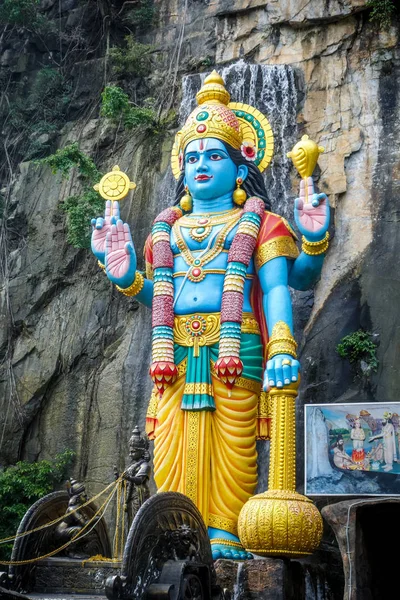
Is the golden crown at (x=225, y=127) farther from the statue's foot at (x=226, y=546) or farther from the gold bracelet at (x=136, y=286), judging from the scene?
the statue's foot at (x=226, y=546)

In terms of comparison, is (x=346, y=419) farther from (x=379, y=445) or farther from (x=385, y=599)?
(x=385, y=599)

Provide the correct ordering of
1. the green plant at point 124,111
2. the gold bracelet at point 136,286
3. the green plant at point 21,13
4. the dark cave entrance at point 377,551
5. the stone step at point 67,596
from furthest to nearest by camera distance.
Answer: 1. the green plant at point 21,13
2. the green plant at point 124,111
3. the gold bracelet at point 136,286
4. the stone step at point 67,596
5. the dark cave entrance at point 377,551

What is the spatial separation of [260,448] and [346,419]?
241 centimetres

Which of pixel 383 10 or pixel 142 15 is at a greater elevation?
pixel 142 15

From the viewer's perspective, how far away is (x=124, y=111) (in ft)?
39.1

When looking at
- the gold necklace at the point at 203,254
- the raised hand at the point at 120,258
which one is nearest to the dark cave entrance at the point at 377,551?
the gold necklace at the point at 203,254

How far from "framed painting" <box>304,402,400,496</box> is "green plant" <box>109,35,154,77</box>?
7.28 metres

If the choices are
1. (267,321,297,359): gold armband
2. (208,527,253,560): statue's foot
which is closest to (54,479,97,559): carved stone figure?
(208,527,253,560): statue's foot

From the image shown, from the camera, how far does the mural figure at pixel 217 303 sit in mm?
7094

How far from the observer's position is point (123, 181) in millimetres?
8164

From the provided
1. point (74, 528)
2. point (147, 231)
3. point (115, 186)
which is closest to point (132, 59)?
point (147, 231)

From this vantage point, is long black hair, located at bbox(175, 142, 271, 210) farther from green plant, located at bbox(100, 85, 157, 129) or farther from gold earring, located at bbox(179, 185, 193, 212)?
green plant, located at bbox(100, 85, 157, 129)

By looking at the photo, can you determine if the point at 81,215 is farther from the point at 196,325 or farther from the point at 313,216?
the point at 313,216

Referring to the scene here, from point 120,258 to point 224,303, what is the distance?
1.12 m
